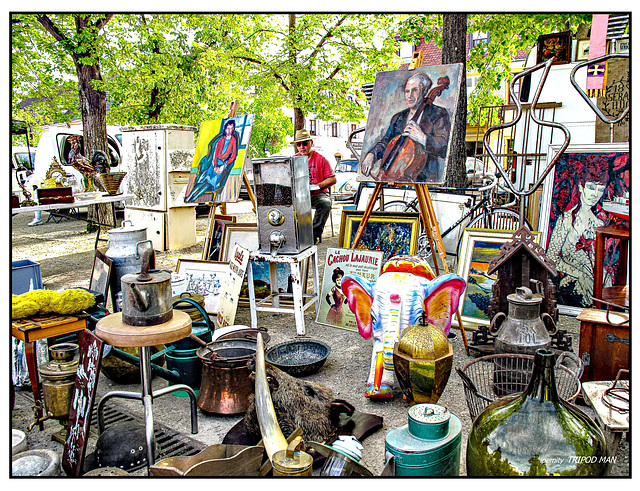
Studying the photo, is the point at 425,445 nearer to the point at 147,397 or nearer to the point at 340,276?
the point at 147,397

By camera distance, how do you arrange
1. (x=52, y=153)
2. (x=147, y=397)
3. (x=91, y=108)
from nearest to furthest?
(x=147, y=397), (x=91, y=108), (x=52, y=153)

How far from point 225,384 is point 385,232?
2.61 m

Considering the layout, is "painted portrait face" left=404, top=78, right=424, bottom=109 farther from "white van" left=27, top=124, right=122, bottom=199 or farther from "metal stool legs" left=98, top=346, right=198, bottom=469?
"white van" left=27, top=124, right=122, bottom=199

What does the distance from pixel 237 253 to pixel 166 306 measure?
2.06 meters

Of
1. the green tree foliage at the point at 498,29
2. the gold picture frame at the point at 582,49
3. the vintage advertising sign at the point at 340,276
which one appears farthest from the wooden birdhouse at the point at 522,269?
the gold picture frame at the point at 582,49

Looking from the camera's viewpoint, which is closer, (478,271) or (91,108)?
(478,271)

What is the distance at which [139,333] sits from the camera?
8.01 ft

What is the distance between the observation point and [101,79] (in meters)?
9.25

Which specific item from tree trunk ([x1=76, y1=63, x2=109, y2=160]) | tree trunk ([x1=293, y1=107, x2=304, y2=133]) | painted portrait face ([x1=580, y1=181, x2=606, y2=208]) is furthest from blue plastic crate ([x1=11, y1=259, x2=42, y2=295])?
tree trunk ([x1=293, y1=107, x2=304, y2=133])

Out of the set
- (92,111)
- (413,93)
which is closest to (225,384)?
(413,93)

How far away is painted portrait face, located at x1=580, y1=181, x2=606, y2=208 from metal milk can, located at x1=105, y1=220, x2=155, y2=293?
4.07m

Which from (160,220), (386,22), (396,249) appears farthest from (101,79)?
(396,249)

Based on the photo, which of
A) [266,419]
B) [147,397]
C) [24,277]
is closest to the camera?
[266,419]

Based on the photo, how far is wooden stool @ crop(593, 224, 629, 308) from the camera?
10.8 ft
